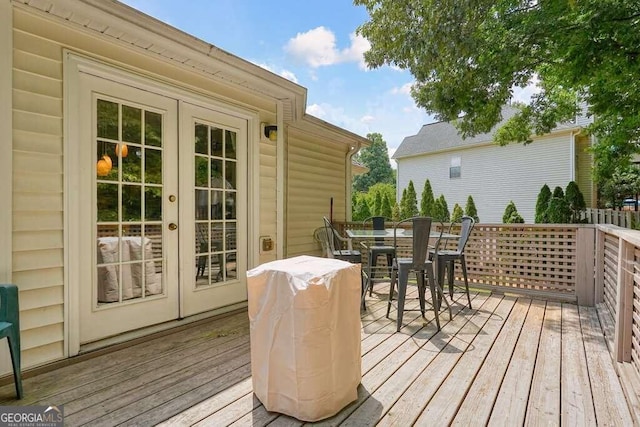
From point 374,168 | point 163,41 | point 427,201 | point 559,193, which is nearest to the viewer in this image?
point 163,41

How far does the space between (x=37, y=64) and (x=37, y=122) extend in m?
0.40

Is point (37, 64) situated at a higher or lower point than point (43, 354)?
higher

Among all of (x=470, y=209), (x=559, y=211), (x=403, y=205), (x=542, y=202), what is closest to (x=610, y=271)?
(x=559, y=211)

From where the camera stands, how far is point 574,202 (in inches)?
404

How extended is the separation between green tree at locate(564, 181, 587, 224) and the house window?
170 inches

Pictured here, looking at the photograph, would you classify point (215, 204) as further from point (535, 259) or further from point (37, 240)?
point (535, 259)

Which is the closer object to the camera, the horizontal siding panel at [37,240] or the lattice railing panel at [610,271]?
the horizontal siding panel at [37,240]

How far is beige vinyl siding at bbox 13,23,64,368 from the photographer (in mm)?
2250

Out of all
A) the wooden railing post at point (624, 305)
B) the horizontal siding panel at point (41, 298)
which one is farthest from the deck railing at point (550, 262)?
the horizontal siding panel at point (41, 298)

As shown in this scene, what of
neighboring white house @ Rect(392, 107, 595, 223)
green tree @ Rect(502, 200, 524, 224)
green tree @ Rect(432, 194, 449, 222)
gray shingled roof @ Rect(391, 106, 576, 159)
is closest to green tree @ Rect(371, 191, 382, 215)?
neighboring white house @ Rect(392, 107, 595, 223)

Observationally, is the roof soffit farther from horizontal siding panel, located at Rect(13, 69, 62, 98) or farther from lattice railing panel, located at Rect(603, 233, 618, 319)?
lattice railing panel, located at Rect(603, 233, 618, 319)

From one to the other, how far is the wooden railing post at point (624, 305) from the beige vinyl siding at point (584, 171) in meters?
11.2

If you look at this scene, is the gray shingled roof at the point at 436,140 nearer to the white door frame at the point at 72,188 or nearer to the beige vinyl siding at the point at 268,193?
the beige vinyl siding at the point at 268,193

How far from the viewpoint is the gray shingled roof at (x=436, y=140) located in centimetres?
1388
